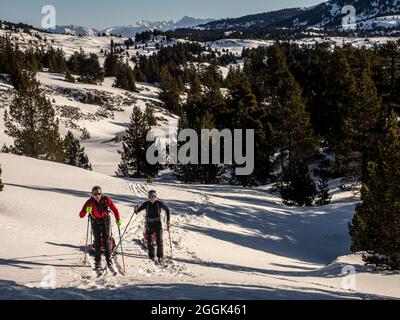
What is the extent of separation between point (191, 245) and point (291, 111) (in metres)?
22.2

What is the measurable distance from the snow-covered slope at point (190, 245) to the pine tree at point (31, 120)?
14.7 feet

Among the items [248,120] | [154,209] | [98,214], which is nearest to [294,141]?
[248,120]

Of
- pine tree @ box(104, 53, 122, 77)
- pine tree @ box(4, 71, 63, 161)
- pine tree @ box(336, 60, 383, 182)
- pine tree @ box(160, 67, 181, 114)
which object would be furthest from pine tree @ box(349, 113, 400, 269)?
pine tree @ box(104, 53, 122, 77)

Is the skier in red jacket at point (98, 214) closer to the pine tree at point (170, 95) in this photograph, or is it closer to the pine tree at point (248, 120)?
the pine tree at point (248, 120)

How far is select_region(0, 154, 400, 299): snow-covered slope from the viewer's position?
33.1 feet

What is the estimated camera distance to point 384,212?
16031 millimetres

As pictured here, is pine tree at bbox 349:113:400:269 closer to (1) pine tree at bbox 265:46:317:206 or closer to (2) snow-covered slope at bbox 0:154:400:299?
(2) snow-covered slope at bbox 0:154:400:299

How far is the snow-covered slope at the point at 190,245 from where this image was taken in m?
10.1

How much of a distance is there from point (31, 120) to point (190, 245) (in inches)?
824

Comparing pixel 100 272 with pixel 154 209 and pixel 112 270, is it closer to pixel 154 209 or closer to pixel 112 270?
A: pixel 112 270

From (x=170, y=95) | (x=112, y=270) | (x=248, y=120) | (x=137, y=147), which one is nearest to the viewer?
(x=112, y=270)

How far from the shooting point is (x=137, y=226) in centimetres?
1847
